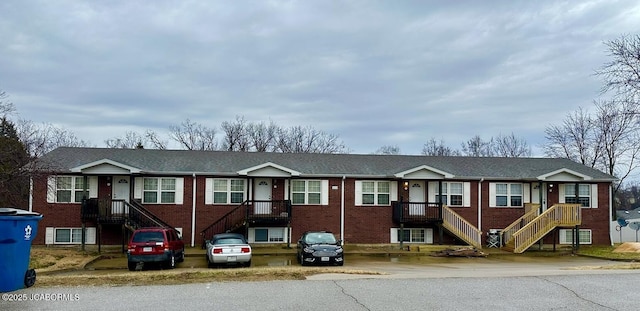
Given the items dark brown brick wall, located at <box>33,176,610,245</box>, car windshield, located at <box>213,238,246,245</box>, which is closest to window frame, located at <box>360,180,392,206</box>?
dark brown brick wall, located at <box>33,176,610,245</box>

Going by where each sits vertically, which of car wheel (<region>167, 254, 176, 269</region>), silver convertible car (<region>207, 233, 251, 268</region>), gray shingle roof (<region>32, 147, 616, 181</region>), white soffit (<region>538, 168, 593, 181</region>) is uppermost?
gray shingle roof (<region>32, 147, 616, 181</region>)

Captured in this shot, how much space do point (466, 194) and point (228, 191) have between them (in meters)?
13.1

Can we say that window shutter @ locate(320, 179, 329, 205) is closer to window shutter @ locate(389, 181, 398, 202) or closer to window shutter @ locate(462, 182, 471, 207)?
window shutter @ locate(389, 181, 398, 202)

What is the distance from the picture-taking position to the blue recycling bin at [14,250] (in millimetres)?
11992

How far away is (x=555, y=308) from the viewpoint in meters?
10.6

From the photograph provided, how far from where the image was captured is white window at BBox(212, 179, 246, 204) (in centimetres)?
2888

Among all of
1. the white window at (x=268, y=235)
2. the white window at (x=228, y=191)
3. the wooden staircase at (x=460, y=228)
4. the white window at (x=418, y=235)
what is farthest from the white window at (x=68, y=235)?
the wooden staircase at (x=460, y=228)

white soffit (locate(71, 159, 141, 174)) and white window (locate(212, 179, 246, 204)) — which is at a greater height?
white soffit (locate(71, 159, 141, 174))

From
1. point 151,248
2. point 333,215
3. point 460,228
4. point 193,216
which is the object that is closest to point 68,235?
point 193,216

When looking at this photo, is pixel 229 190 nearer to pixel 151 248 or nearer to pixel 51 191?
pixel 51 191

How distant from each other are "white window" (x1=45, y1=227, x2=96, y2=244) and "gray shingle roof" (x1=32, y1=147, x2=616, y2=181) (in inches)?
122

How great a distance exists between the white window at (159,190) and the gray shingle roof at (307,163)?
607 millimetres

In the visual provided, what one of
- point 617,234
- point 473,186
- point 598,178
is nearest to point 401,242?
point 473,186

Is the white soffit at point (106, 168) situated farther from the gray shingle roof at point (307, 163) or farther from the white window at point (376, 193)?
the white window at point (376, 193)
